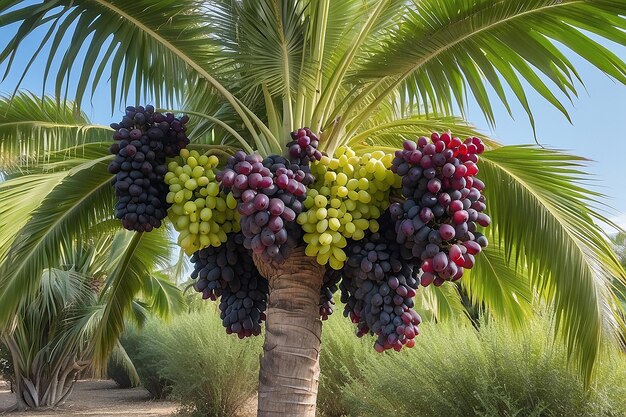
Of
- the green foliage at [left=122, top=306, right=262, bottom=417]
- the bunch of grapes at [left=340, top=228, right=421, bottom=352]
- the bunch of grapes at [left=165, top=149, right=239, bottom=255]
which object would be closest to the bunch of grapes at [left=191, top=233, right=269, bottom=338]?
the bunch of grapes at [left=165, top=149, right=239, bottom=255]

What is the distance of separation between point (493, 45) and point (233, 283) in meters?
2.30

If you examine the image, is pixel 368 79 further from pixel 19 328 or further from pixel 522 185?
pixel 19 328

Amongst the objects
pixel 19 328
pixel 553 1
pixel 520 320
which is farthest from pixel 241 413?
pixel 553 1

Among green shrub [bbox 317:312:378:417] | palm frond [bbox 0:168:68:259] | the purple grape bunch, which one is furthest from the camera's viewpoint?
green shrub [bbox 317:312:378:417]

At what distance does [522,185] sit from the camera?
3885 millimetres

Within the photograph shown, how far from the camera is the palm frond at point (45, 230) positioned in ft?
15.1

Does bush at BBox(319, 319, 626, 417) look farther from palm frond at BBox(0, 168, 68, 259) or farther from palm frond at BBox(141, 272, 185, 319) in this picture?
palm frond at BBox(141, 272, 185, 319)

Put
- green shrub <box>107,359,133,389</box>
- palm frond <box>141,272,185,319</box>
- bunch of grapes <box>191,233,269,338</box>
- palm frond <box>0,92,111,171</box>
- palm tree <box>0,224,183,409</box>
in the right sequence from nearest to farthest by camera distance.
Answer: bunch of grapes <box>191,233,269,338</box> → palm frond <box>0,92,111,171</box> → palm tree <box>0,224,183,409</box> → palm frond <box>141,272,185,319</box> → green shrub <box>107,359,133,389</box>

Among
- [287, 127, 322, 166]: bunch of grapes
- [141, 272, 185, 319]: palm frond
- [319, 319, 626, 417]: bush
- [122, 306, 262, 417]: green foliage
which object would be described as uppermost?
[287, 127, 322, 166]: bunch of grapes

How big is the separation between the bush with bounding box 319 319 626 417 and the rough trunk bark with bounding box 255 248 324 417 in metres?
2.48

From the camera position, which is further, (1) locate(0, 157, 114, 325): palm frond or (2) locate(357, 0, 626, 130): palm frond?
(1) locate(0, 157, 114, 325): palm frond

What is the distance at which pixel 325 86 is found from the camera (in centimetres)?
417

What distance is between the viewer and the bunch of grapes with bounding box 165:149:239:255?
3.26 m

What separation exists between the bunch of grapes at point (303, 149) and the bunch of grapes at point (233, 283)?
59 centimetres
